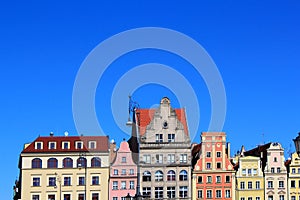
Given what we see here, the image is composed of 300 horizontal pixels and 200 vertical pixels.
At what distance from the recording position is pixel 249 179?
94.8 m

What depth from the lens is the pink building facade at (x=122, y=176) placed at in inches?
3750

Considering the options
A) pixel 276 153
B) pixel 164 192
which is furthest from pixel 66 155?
pixel 276 153

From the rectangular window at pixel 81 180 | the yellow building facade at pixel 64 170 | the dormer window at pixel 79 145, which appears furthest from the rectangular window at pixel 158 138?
the rectangular window at pixel 81 180

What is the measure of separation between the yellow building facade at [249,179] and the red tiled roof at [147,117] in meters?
10.3

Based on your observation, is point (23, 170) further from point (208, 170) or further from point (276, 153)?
point (276, 153)

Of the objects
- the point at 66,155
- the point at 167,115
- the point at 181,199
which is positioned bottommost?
the point at 181,199

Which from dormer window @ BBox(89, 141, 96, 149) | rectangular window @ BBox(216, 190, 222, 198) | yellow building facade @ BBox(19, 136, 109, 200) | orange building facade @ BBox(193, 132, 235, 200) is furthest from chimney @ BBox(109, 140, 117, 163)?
rectangular window @ BBox(216, 190, 222, 198)

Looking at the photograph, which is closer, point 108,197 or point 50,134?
point 108,197

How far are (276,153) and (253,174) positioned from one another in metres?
4.80

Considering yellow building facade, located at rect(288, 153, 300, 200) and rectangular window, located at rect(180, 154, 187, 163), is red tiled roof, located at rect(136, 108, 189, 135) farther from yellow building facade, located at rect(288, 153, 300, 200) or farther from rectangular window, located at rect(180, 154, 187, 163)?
yellow building facade, located at rect(288, 153, 300, 200)

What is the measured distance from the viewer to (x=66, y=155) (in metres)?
96.4

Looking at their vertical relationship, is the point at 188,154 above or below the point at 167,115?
below

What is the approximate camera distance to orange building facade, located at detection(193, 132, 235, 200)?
94.2 m

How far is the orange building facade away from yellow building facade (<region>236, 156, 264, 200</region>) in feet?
3.52
